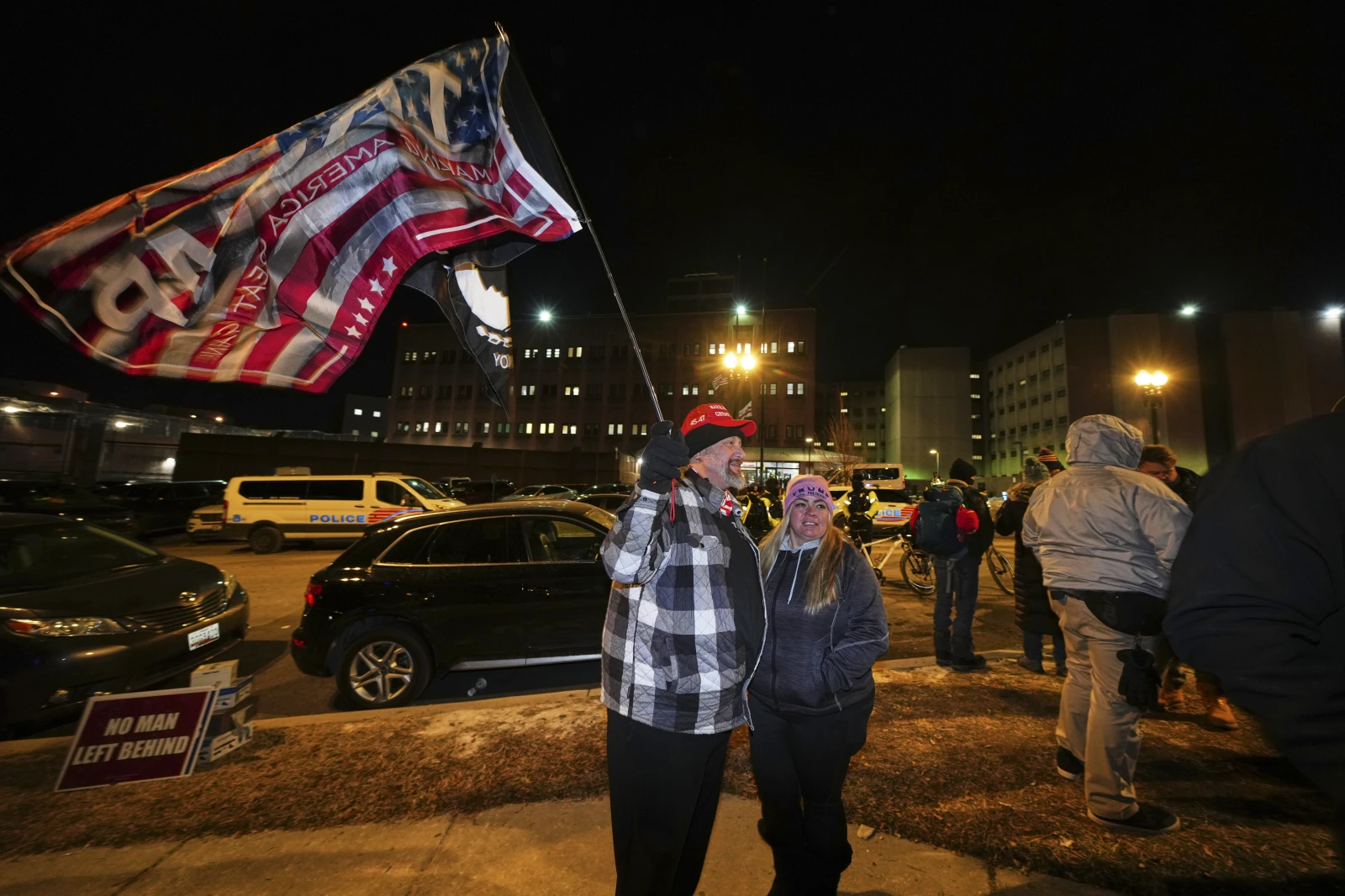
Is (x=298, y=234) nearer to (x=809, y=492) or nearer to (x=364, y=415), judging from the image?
(x=809, y=492)

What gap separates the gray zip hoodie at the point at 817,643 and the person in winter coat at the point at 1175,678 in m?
2.00

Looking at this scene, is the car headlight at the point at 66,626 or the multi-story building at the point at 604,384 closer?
the car headlight at the point at 66,626

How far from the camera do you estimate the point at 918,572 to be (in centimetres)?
1037

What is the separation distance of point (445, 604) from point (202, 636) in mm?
2333

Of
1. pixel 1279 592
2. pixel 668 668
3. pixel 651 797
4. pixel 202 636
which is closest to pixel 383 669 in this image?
pixel 202 636

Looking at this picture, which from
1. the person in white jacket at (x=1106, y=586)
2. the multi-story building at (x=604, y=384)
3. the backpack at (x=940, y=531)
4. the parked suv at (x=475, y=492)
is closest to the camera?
the person in white jacket at (x=1106, y=586)

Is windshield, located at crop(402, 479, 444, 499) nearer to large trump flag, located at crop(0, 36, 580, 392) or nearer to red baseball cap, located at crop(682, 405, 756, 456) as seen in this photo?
large trump flag, located at crop(0, 36, 580, 392)

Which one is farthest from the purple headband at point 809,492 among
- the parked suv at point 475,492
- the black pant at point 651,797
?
the parked suv at point 475,492

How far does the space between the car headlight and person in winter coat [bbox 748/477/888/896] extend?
5.34 metres

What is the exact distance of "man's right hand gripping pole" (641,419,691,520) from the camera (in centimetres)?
198

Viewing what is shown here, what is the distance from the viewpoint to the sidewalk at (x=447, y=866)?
8.26ft

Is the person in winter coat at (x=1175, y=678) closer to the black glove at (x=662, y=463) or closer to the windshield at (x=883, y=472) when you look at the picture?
the black glove at (x=662, y=463)

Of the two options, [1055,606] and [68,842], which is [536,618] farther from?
[1055,606]

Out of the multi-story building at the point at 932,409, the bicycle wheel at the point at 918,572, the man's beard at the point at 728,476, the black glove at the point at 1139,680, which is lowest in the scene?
the bicycle wheel at the point at 918,572
